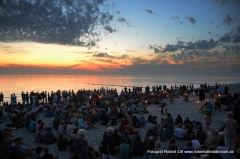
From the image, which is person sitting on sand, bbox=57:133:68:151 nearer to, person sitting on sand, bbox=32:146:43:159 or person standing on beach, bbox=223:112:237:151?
person sitting on sand, bbox=32:146:43:159

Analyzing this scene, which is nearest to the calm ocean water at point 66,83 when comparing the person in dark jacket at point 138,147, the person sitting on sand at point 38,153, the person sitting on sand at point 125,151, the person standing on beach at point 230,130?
the person sitting on sand at point 38,153

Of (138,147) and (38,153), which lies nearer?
(38,153)

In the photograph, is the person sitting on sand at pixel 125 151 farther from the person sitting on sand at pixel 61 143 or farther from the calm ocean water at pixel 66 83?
the calm ocean water at pixel 66 83

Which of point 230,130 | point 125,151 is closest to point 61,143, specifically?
point 125,151

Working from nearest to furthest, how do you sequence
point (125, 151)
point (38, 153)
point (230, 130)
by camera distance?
point (38, 153) < point (230, 130) < point (125, 151)

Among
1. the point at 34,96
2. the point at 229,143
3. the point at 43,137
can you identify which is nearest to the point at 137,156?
the point at 229,143

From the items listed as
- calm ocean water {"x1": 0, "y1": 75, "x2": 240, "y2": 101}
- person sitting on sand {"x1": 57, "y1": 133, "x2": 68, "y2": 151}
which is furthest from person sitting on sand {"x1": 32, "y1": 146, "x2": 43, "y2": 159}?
calm ocean water {"x1": 0, "y1": 75, "x2": 240, "y2": 101}

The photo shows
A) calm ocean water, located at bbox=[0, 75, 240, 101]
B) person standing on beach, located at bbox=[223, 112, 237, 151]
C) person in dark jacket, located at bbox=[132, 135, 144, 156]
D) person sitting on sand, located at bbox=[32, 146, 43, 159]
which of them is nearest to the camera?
person sitting on sand, located at bbox=[32, 146, 43, 159]

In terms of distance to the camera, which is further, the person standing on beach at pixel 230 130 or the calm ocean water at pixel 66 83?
the calm ocean water at pixel 66 83

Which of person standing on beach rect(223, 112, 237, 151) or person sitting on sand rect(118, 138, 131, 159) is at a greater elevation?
person standing on beach rect(223, 112, 237, 151)

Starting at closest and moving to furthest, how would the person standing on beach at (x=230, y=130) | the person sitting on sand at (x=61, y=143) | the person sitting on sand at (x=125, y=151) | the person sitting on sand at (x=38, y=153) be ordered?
the person sitting on sand at (x=38, y=153)
the person standing on beach at (x=230, y=130)
the person sitting on sand at (x=125, y=151)
the person sitting on sand at (x=61, y=143)

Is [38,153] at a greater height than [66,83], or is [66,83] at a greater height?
[38,153]

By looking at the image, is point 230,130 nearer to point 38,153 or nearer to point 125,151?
point 125,151

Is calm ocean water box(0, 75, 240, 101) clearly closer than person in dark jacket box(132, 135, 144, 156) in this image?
No
